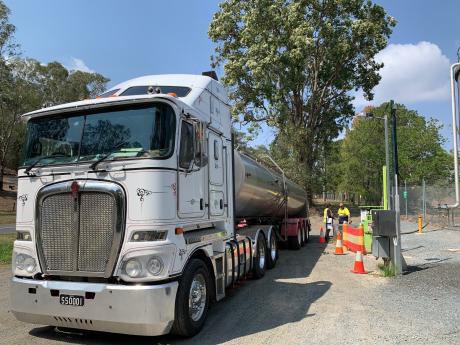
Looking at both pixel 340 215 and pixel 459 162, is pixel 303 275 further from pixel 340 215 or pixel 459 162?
pixel 340 215

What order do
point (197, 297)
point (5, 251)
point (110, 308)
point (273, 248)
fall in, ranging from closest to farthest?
point (110, 308), point (197, 297), point (273, 248), point (5, 251)

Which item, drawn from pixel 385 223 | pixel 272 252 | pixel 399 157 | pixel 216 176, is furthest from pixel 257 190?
pixel 399 157

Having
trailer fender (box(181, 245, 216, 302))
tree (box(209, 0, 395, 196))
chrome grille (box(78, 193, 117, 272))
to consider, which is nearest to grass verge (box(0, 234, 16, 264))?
trailer fender (box(181, 245, 216, 302))

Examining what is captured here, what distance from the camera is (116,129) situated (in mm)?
5816

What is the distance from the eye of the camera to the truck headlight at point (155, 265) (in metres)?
5.35

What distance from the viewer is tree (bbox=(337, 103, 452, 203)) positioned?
50.2 metres

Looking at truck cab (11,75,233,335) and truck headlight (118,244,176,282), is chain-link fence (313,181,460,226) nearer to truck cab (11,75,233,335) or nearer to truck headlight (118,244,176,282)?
truck cab (11,75,233,335)

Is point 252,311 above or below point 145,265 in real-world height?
below

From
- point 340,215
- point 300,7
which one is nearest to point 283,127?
point 300,7

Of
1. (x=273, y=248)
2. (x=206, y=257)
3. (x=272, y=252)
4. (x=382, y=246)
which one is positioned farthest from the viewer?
(x=273, y=248)

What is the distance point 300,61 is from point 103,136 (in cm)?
2922

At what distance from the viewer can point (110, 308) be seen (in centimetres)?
525

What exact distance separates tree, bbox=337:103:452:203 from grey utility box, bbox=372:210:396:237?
4187cm

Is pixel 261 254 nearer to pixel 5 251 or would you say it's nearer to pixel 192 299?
pixel 192 299
